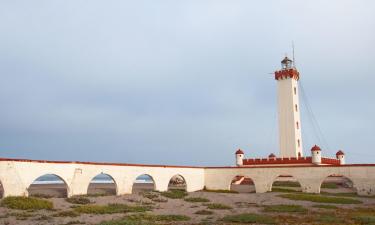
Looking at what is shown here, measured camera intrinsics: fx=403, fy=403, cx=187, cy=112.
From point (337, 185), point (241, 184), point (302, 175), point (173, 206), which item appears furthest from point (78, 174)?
point (337, 185)

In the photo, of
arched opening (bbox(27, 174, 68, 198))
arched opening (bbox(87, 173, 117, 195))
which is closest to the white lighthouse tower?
arched opening (bbox(87, 173, 117, 195))

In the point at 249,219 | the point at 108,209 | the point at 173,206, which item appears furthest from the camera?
the point at 173,206

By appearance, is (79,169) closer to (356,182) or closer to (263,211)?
(263,211)

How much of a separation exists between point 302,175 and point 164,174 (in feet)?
44.9

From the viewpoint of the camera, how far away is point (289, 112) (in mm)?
53594

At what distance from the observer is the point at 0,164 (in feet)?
89.0

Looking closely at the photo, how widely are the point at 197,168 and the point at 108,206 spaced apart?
18004 mm

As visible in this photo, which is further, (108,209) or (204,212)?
(108,209)

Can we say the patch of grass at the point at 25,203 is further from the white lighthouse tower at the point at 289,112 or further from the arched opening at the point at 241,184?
the white lighthouse tower at the point at 289,112

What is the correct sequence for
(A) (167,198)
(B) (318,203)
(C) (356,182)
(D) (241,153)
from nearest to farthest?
(B) (318,203) → (A) (167,198) → (C) (356,182) → (D) (241,153)

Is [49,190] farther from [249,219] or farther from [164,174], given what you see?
[249,219]

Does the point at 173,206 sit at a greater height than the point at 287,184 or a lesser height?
lesser

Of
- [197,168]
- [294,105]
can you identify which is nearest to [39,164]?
[197,168]

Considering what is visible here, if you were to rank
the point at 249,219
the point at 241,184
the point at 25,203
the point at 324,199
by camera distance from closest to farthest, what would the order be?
1. the point at 249,219
2. the point at 25,203
3. the point at 324,199
4. the point at 241,184
